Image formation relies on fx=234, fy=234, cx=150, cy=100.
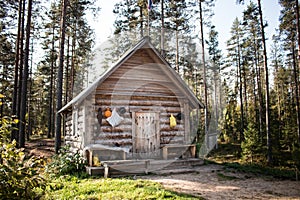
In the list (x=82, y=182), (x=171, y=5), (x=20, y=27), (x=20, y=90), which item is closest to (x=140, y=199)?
(x=82, y=182)

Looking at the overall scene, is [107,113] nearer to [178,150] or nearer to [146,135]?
[146,135]

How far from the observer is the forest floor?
668cm

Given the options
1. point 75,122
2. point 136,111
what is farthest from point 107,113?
point 75,122

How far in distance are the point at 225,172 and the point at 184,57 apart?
22.9 metres

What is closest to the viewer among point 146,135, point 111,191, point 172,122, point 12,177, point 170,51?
point 12,177

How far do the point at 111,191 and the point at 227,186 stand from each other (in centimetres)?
382

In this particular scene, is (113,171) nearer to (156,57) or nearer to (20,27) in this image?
(156,57)

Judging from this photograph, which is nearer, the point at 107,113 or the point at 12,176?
the point at 12,176

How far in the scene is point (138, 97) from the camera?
11.5 metres

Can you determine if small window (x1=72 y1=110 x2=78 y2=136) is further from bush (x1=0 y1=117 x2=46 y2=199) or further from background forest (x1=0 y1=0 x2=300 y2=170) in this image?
bush (x1=0 y1=117 x2=46 y2=199)

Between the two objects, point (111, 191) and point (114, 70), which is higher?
point (114, 70)

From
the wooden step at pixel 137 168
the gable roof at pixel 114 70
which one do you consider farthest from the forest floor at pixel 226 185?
the gable roof at pixel 114 70

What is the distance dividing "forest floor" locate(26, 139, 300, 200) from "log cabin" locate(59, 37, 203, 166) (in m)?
2.26

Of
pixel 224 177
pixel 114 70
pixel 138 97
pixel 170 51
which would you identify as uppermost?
pixel 170 51
